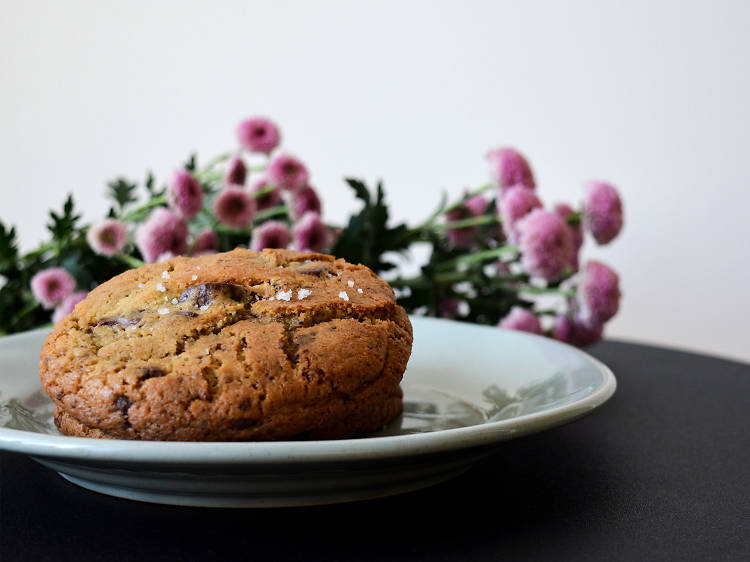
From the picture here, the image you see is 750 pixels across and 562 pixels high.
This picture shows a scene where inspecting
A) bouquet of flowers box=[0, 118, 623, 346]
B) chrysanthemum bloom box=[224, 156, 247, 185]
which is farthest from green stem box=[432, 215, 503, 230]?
chrysanthemum bloom box=[224, 156, 247, 185]

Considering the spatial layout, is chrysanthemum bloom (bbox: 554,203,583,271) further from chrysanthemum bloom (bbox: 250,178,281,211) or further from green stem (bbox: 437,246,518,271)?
chrysanthemum bloom (bbox: 250,178,281,211)

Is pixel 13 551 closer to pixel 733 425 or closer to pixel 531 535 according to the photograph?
pixel 531 535

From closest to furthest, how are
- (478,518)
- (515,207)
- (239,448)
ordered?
(239,448) → (478,518) → (515,207)

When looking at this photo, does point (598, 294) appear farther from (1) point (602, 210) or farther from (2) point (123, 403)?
(2) point (123, 403)

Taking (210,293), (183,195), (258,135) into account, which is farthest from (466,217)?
(210,293)

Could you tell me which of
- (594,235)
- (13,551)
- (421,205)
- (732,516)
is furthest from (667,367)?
(421,205)

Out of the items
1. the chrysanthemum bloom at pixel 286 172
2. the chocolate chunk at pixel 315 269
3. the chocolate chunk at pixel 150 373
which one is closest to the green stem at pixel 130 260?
the chrysanthemum bloom at pixel 286 172

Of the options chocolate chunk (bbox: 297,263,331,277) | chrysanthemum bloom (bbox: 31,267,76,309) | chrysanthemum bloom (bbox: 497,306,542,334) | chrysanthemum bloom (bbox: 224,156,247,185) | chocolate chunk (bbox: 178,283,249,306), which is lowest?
chrysanthemum bloom (bbox: 497,306,542,334)
